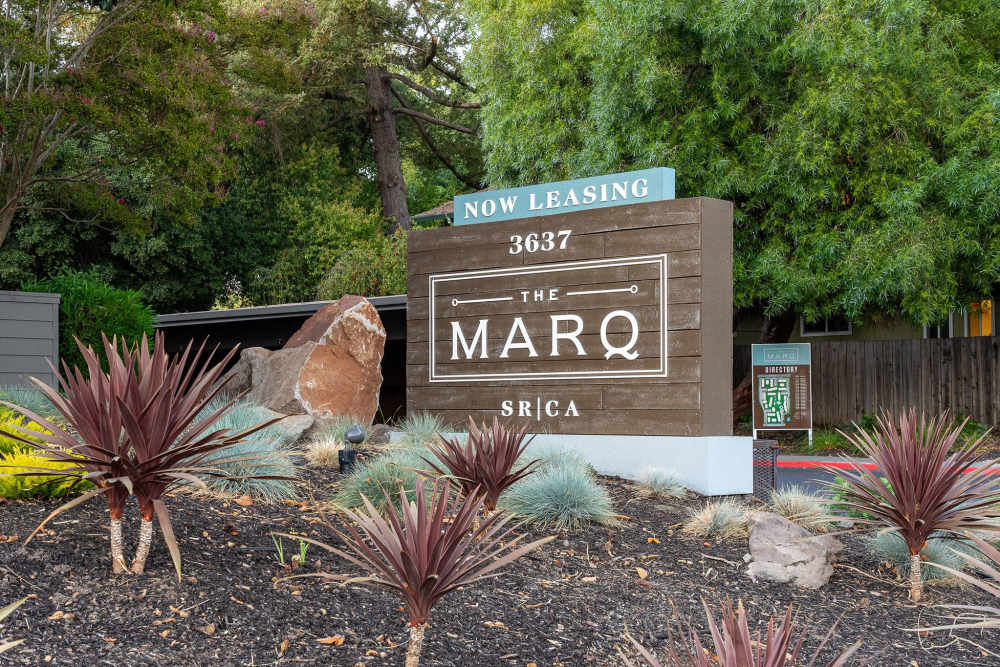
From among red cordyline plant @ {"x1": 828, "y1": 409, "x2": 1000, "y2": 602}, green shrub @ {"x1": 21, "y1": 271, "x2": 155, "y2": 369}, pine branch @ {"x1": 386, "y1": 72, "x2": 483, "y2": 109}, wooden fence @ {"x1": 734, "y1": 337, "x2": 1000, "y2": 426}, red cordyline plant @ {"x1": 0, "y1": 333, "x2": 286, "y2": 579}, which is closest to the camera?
red cordyline plant @ {"x1": 0, "y1": 333, "x2": 286, "y2": 579}

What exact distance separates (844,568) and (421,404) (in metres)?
4.59

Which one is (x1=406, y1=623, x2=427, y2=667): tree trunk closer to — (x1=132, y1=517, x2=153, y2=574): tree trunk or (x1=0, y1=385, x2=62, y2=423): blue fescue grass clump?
(x1=132, y1=517, x2=153, y2=574): tree trunk

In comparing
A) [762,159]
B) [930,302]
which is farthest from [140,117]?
[930,302]

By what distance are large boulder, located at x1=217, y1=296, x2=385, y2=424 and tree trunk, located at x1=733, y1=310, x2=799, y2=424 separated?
9.11m

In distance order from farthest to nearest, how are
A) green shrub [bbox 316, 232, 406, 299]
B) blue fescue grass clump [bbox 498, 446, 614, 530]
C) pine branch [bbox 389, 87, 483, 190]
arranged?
pine branch [bbox 389, 87, 483, 190] < green shrub [bbox 316, 232, 406, 299] < blue fescue grass clump [bbox 498, 446, 614, 530]

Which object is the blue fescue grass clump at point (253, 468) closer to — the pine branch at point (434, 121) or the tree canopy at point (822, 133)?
the tree canopy at point (822, 133)

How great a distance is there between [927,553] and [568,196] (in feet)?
14.4

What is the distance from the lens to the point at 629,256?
8.09 meters

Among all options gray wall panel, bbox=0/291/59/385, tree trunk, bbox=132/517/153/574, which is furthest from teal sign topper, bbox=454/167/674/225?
gray wall panel, bbox=0/291/59/385

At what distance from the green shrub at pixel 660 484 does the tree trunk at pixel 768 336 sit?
10416 millimetres

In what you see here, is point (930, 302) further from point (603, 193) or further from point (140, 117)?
point (140, 117)

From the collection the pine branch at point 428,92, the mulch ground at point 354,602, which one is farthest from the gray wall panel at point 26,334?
the pine branch at point 428,92

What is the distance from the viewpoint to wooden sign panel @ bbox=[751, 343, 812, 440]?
1590 cm

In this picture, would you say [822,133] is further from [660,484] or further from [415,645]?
[415,645]
